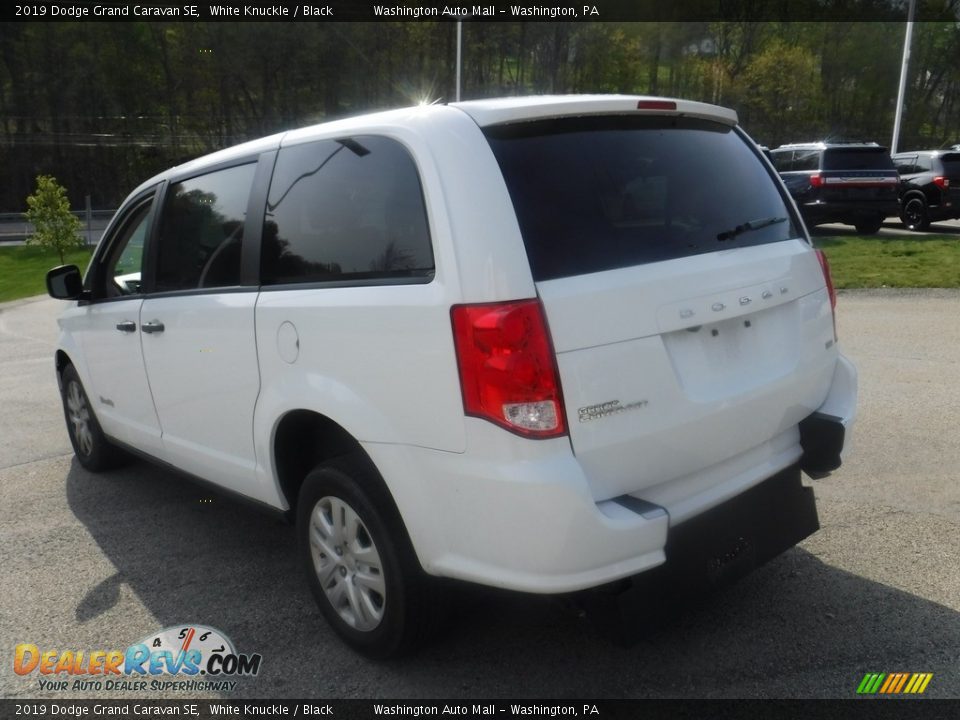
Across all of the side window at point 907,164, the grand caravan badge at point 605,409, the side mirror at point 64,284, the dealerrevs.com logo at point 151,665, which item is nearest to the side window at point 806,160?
the side window at point 907,164

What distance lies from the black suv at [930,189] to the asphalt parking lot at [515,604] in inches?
578

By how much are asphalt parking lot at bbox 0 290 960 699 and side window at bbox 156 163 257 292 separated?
1.31 m

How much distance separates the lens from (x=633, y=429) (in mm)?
2471

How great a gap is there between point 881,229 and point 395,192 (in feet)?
62.5

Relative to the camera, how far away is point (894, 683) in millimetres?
2723

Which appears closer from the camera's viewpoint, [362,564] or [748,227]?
[362,564]

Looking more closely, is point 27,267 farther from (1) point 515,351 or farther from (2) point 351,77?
(2) point 351,77

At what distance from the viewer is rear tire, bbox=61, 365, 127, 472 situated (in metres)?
5.09

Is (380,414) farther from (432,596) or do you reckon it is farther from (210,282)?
(210,282)

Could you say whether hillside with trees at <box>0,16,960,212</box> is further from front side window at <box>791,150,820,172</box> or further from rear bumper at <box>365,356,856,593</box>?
rear bumper at <box>365,356,856,593</box>

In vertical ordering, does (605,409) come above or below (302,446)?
above

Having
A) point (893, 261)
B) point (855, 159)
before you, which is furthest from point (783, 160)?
point (893, 261)

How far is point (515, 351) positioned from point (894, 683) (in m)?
1.69

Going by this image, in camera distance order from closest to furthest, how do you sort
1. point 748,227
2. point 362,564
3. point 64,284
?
point 362,564, point 748,227, point 64,284
